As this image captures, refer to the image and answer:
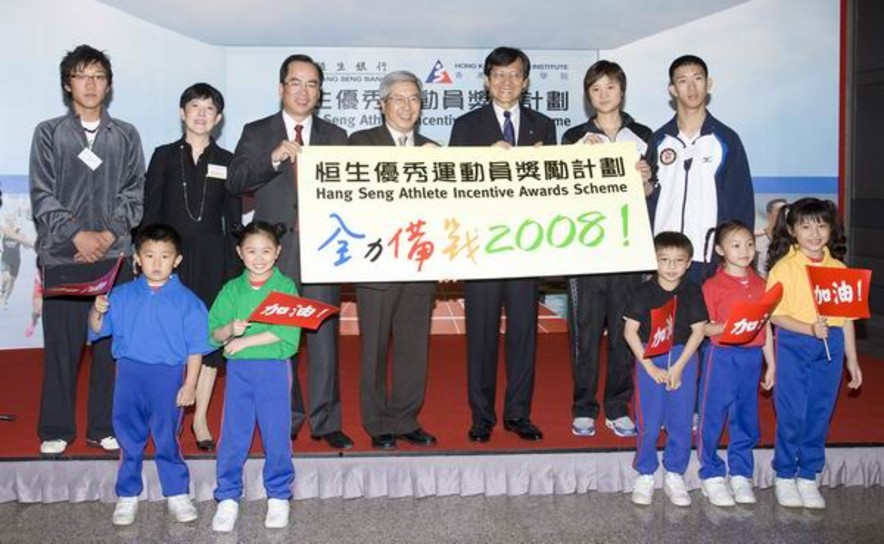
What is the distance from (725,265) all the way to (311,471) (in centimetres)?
186

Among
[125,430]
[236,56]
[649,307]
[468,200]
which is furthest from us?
[236,56]

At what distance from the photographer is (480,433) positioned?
146 inches

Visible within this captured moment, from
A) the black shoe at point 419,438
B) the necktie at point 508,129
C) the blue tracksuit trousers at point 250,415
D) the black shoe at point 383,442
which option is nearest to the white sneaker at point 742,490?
the black shoe at point 419,438

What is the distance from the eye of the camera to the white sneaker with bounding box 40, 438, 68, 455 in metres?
3.47

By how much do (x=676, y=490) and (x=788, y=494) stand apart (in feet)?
1.42

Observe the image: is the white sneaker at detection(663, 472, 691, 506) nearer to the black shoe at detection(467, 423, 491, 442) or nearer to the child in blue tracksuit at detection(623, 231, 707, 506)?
the child in blue tracksuit at detection(623, 231, 707, 506)

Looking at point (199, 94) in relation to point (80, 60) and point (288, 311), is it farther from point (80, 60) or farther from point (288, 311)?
point (288, 311)

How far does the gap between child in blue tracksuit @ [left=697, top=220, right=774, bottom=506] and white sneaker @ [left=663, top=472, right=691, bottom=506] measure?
0.30 feet

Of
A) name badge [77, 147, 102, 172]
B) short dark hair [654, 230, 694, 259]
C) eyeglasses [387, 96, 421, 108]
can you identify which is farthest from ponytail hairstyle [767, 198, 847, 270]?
name badge [77, 147, 102, 172]

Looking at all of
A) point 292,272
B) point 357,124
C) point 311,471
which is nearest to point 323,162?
point 292,272

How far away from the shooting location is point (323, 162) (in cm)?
349

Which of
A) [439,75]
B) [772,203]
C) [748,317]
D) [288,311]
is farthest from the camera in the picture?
[772,203]

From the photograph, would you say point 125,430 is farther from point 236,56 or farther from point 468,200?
point 236,56

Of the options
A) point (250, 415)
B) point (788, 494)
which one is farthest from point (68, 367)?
point (788, 494)
